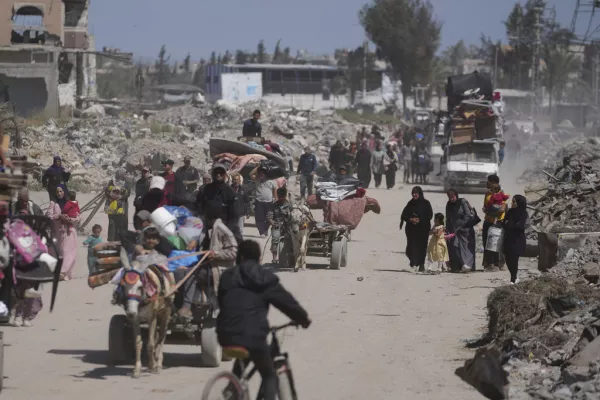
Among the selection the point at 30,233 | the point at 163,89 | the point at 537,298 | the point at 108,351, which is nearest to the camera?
the point at 30,233

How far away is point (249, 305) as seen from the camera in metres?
8.59

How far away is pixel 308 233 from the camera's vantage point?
20.2m

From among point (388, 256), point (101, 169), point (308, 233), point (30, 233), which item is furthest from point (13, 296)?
point (101, 169)

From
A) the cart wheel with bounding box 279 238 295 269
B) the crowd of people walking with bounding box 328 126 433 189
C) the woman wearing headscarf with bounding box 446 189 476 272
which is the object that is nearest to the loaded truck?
the crowd of people walking with bounding box 328 126 433 189

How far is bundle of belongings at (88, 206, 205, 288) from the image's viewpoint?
1187 cm

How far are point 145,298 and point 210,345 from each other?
0.95 metres

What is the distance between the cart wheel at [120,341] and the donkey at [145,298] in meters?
0.65

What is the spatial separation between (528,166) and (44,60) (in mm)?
23827

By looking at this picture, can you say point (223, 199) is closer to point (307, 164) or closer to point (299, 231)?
point (299, 231)

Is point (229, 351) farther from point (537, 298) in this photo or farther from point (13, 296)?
point (537, 298)

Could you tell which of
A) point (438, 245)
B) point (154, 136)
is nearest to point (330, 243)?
point (438, 245)

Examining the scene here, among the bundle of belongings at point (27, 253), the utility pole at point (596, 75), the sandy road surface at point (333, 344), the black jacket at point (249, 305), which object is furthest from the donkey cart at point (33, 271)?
the utility pole at point (596, 75)

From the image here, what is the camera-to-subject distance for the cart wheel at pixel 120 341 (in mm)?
12211

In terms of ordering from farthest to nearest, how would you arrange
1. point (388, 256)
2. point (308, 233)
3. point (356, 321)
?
point (388, 256), point (308, 233), point (356, 321)
